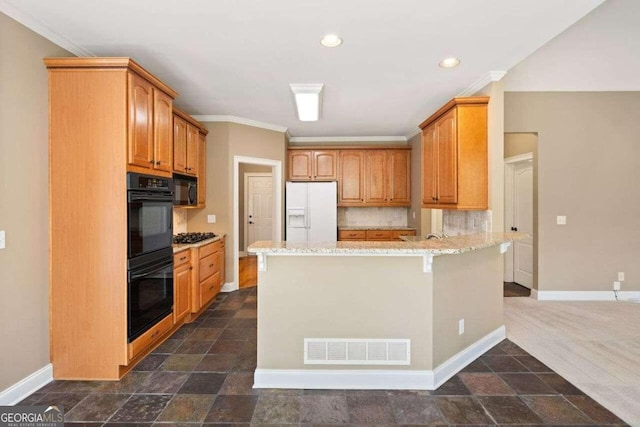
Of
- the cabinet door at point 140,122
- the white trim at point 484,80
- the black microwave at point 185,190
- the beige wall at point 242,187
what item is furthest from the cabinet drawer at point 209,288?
the white trim at point 484,80

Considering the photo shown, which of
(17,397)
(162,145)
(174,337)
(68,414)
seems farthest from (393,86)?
(17,397)

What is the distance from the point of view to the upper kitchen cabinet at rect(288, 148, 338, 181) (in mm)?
5598

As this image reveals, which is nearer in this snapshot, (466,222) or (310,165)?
(466,222)

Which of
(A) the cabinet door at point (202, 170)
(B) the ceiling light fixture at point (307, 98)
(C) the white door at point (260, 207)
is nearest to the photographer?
(B) the ceiling light fixture at point (307, 98)

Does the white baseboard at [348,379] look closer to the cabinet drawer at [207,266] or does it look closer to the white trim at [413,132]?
the cabinet drawer at [207,266]

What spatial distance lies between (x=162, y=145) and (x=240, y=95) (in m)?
1.26

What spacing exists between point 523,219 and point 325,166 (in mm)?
3363

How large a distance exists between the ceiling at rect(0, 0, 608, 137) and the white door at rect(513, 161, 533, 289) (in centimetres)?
218

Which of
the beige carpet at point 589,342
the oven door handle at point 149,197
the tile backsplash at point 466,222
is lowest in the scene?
the beige carpet at point 589,342

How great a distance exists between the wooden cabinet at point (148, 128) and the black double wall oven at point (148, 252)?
0.39ft

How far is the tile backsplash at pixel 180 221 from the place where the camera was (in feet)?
13.7

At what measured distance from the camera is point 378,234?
5.40 meters

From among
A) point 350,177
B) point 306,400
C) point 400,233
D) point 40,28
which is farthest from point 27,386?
point 400,233

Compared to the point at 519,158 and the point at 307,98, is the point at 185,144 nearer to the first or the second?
the point at 307,98
